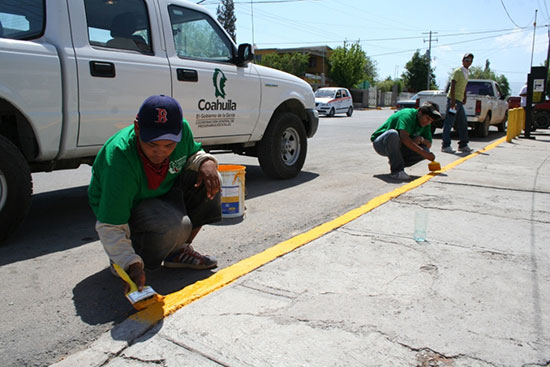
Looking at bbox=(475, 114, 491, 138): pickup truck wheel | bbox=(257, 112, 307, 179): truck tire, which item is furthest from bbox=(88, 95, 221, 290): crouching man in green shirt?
bbox=(475, 114, 491, 138): pickup truck wheel

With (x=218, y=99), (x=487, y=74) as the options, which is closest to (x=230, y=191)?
(x=218, y=99)

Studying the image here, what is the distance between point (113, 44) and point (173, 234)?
211 cm

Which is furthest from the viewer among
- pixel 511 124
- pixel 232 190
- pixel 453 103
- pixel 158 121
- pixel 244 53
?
pixel 511 124

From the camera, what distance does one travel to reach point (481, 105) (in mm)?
12172

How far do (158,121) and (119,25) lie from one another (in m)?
2.21

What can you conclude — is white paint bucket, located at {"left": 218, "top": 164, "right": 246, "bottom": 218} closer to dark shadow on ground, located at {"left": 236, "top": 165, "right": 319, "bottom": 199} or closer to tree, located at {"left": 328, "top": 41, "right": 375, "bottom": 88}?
dark shadow on ground, located at {"left": 236, "top": 165, "right": 319, "bottom": 199}

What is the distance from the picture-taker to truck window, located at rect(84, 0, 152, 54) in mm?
3828

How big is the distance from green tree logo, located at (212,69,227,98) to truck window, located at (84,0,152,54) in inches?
30.3

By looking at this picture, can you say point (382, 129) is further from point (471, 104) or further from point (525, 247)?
point (471, 104)

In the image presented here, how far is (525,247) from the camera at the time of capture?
3.40 meters

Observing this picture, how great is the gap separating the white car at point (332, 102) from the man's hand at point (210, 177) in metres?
22.8

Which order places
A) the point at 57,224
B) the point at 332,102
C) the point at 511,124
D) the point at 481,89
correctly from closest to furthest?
the point at 57,224 → the point at 511,124 → the point at 481,89 → the point at 332,102

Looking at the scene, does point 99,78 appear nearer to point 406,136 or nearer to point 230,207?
point 230,207

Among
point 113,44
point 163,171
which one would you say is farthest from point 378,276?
point 113,44
